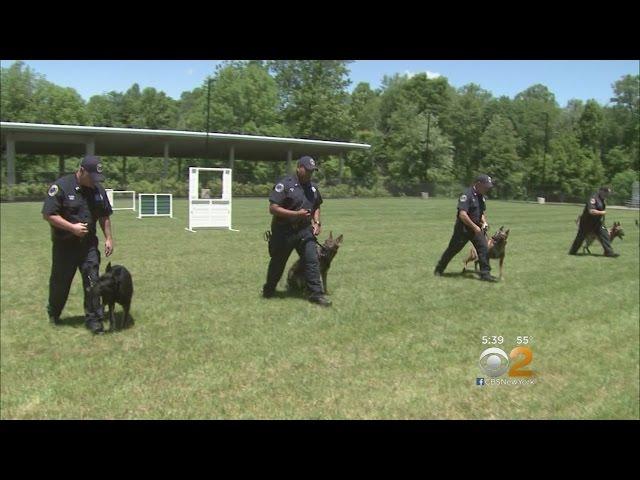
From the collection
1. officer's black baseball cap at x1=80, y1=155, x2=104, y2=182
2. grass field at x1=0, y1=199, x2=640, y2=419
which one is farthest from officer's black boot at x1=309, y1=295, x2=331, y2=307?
officer's black baseball cap at x1=80, y1=155, x2=104, y2=182

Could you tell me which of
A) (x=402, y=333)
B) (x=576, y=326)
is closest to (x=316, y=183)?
(x=402, y=333)

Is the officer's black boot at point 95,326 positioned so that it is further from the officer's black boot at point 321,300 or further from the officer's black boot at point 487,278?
the officer's black boot at point 487,278

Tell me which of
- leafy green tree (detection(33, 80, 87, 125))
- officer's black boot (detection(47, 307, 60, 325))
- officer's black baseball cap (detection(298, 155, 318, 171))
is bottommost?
officer's black boot (detection(47, 307, 60, 325))

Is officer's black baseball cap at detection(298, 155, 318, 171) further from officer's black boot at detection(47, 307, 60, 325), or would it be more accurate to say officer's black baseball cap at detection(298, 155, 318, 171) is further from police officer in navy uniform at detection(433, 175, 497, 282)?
officer's black boot at detection(47, 307, 60, 325)

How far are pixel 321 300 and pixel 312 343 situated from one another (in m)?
0.49

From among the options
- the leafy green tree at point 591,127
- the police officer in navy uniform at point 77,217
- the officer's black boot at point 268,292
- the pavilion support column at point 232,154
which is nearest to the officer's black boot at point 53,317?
the police officer in navy uniform at point 77,217

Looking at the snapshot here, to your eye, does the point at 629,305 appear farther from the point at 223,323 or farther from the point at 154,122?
the point at 154,122

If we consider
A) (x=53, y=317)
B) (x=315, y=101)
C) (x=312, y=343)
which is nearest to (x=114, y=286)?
(x=53, y=317)

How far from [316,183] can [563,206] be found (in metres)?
1.60

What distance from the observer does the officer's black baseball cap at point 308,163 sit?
2.69 m

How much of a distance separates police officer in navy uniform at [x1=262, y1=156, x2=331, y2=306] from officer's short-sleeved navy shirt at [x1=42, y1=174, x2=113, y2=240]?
961mm

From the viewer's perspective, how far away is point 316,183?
9.38ft

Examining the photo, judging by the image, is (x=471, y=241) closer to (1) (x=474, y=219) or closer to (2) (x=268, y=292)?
(1) (x=474, y=219)

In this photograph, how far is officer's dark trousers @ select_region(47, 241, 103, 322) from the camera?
2318 mm
